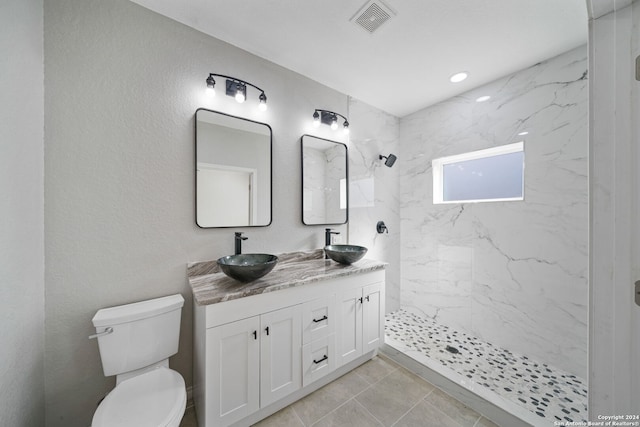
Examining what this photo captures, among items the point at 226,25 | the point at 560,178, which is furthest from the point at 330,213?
the point at 560,178

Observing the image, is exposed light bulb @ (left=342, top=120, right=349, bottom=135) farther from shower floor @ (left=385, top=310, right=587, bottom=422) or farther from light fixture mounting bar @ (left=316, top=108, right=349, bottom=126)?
shower floor @ (left=385, top=310, right=587, bottom=422)

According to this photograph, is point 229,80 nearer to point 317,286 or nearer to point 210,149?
point 210,149

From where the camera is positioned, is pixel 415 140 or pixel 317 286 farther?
pixel 415 140

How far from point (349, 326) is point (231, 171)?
63.0 inches

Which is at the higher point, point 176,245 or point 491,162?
point 491,162

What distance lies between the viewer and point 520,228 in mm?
2021

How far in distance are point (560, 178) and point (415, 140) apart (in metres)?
1.44

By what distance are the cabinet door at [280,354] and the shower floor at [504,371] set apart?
4.00 feet

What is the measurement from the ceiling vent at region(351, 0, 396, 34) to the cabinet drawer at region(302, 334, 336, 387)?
2324 millimetres

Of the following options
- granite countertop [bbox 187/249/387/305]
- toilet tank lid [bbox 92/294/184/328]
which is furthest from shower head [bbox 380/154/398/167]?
toilet tank lid [bbox 92/294/184/328]

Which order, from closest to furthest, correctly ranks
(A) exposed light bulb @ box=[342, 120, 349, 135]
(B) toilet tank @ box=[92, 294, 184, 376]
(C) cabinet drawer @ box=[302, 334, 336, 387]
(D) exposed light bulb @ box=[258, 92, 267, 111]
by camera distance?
(B) toilet tank @ box=[92, 294, 184, 376]
(C) cabinet drawer @ box=[302, 334, 336, 387]
(D) exposed light bulb @ box=[258, 92, 267, 111]
(A) exposed light bulb @ box=[342, 120, 349, 135]

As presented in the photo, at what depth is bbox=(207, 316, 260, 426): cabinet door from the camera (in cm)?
121

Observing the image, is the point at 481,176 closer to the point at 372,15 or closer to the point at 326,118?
the point at 326,118

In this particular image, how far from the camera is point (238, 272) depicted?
4.42 feet
